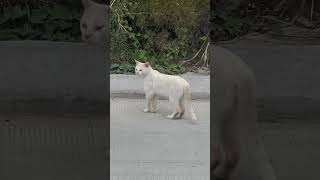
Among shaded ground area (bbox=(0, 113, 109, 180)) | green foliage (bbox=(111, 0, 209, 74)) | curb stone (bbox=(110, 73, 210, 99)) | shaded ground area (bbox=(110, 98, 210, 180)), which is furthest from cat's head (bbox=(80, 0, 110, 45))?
green foliage (bbox=(111, 0, 209, 74))

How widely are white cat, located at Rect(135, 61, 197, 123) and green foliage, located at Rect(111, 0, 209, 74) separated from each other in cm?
209

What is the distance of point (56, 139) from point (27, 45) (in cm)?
35

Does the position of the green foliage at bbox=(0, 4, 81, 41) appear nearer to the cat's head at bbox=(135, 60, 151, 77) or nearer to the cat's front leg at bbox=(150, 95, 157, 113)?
the cat's head at bbox=(135, 60, 151, 77)

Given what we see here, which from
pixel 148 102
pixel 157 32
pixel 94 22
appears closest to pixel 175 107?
pixel 148 102

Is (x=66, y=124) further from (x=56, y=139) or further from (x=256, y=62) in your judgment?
(x=256, y=62)

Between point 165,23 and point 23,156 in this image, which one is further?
point 165,23

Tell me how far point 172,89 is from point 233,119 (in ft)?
11.5

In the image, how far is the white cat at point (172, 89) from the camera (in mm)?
5379

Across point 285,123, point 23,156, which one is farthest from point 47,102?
point 285,123

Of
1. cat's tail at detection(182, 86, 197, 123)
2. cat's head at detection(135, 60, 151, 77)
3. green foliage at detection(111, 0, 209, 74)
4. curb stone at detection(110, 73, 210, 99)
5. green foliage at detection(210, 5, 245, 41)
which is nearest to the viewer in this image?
green foliage at detection(210, 5, 245, 41)

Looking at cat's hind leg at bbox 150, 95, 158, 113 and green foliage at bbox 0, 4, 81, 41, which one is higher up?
green foliage at bbox 0, 4, 81, 41

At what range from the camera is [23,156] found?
200cm

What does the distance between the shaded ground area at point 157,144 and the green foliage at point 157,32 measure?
1462 millimetres

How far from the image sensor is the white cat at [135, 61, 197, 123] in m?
5.38
